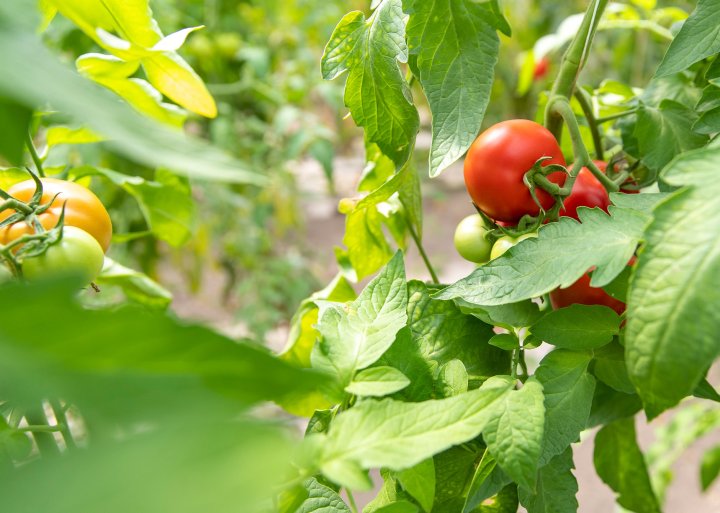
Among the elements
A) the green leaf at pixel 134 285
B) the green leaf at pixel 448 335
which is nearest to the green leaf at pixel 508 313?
the green leaf at pixel 448 335

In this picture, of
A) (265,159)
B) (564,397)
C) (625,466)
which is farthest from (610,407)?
(265,159)

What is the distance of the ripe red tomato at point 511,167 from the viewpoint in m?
0.37

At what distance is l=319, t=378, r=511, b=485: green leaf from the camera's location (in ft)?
0.66

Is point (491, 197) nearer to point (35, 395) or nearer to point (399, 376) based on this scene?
point (399, 376)

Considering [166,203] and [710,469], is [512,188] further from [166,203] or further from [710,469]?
[710,469]

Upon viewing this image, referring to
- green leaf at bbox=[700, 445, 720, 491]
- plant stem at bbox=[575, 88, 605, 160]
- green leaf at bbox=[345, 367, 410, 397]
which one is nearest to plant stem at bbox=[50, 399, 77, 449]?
green leaf at bbox=[345, 367, 410, 397]

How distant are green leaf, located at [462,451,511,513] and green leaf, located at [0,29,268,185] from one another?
204mm

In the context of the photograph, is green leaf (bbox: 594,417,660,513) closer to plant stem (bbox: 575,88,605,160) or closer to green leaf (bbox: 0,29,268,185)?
plant stem (bbox: 575,88,605,160)

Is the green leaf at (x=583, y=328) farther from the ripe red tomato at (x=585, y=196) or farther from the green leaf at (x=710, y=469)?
the green leaf at (x=710, y=469)

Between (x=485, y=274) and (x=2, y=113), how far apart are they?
0.66 ft

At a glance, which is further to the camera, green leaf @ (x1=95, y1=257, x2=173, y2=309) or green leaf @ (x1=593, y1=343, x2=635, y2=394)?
green leaf @ (x1=95, y1=257, x2=173, y2=309)

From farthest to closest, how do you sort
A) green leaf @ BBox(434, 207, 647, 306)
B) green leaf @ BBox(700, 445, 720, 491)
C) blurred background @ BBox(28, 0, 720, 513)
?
blurred background @ BBox(28, 0, 720, 513), green leaf @ BBox(700, 445, 720, 491), green leaf @ BBox(434, 207, 647, 306)

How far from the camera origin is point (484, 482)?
1.05 ft

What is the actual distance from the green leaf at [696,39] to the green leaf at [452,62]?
0.08 meters
